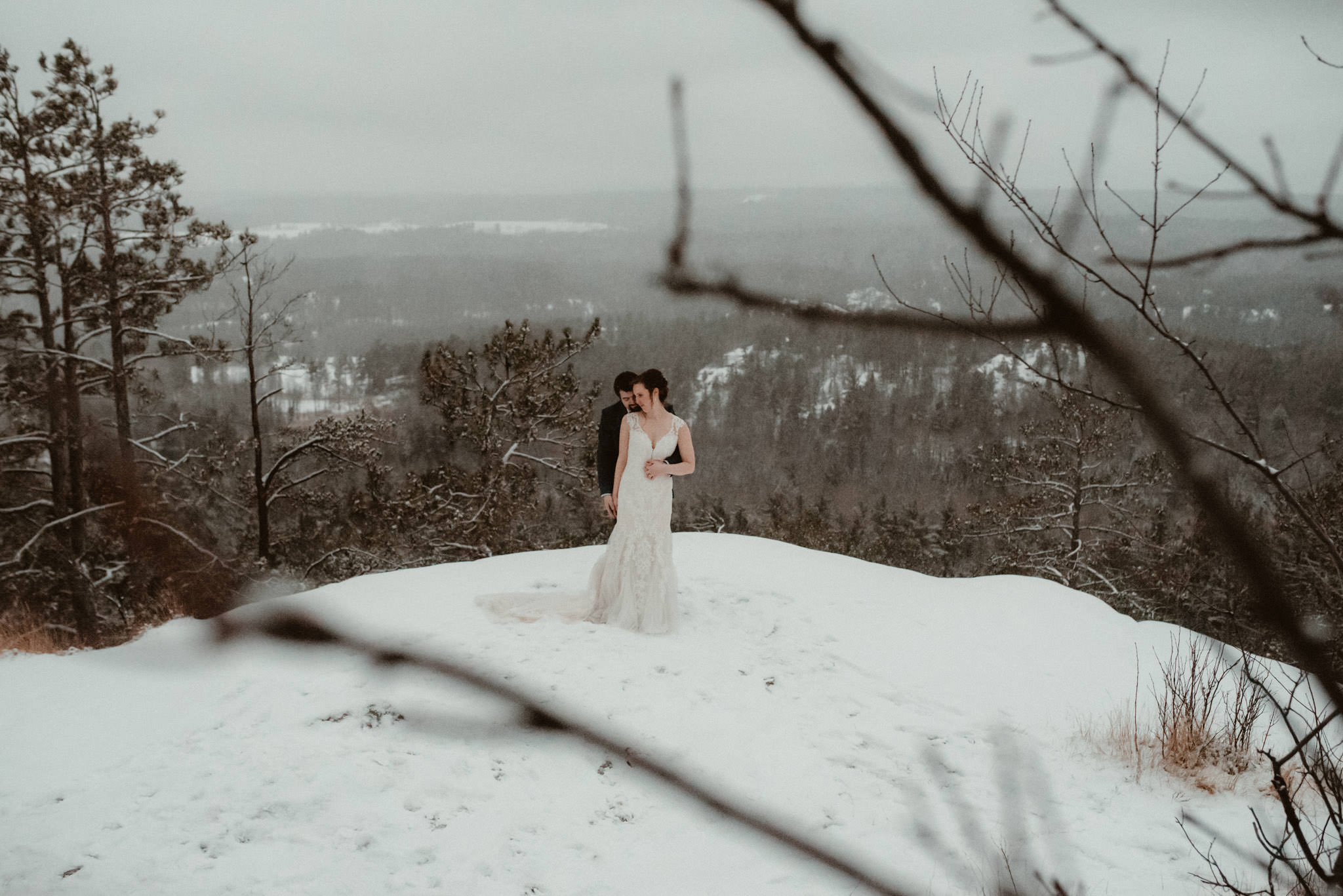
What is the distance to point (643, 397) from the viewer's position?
4652 millimetres

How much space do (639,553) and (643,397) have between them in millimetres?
1045

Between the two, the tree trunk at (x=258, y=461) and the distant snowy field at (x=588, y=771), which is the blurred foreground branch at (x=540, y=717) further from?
the distant snowy field at (x=588, y=771)

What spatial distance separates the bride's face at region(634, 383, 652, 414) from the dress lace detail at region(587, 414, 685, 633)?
0.09m

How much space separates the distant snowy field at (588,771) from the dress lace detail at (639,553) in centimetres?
16

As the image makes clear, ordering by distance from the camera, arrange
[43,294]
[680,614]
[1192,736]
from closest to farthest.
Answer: [1192,736] → [680,614] → [43,294]

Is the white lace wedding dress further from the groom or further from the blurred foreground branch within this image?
the blurred foreground branch

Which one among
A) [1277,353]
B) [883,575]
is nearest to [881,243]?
[883,575]

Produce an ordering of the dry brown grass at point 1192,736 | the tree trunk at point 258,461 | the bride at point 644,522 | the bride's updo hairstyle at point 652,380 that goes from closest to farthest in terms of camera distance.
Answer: the tree trunk at point 258,461
the dry brown grass at point 1192,736
the bride's updo hairstyle at point 652,380
the bride at point 644,522

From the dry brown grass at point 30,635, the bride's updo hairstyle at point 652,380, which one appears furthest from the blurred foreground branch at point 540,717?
the dry brown grass at point 30,635

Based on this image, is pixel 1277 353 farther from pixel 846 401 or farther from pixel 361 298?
pixel 361 298

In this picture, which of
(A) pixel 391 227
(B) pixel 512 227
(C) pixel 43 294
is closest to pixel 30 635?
(C) pixel 43 294

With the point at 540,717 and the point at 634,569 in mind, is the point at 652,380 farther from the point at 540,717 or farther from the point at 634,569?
the point at 540,717

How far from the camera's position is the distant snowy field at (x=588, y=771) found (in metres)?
2.99

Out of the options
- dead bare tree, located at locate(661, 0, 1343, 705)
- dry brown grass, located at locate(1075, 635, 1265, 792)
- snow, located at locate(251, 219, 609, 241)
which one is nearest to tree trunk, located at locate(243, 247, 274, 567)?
dead bare tree, located at locate(661, 0, 1343, 705)
